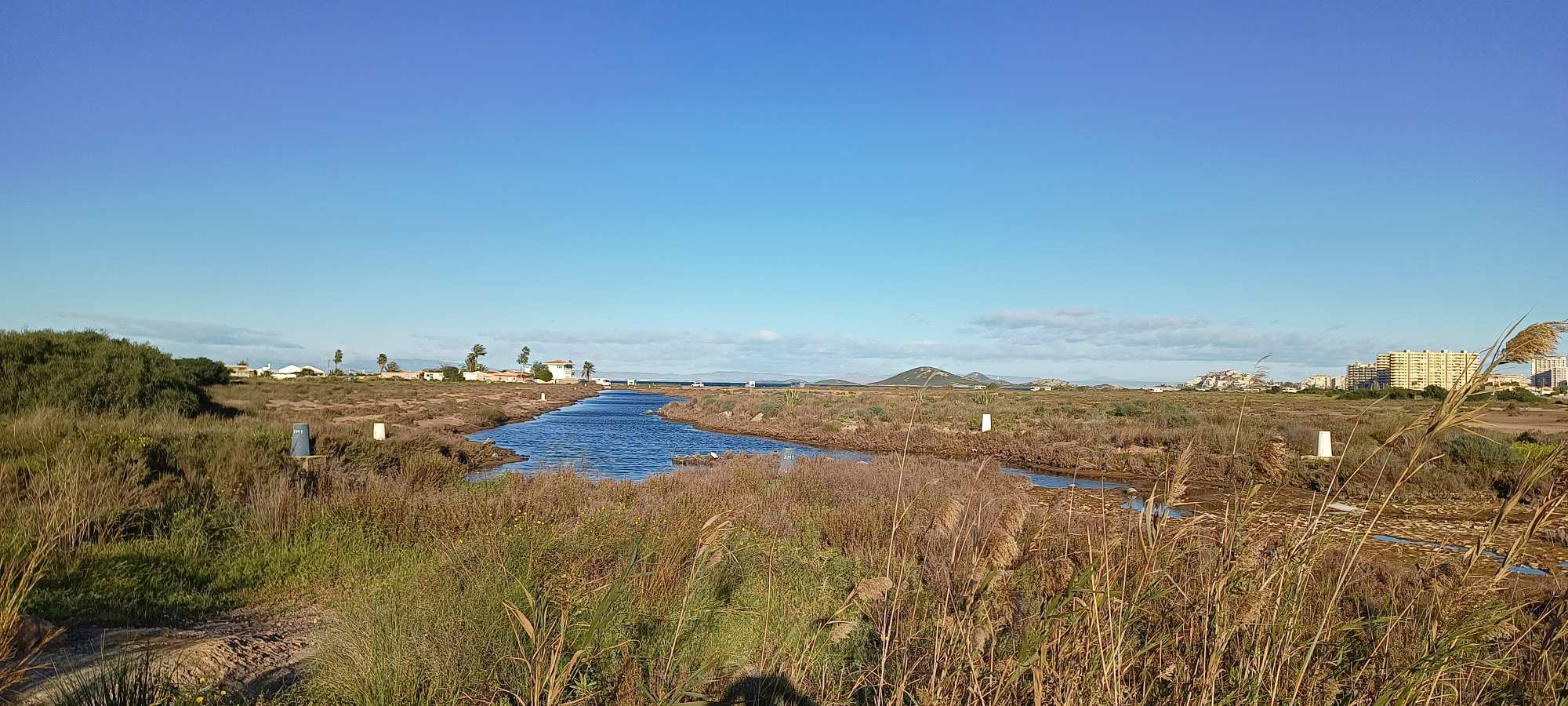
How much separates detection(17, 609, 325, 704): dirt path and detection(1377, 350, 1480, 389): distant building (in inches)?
226

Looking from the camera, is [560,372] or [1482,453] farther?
[560,372]

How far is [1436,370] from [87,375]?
75.1 ft

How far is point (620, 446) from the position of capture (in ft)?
94.6

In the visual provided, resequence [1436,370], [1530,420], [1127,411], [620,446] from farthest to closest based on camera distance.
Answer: [1530,420] → [1127,411] → [620,446] → [1436,370]

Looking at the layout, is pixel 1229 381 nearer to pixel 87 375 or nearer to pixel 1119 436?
pixel 87 375

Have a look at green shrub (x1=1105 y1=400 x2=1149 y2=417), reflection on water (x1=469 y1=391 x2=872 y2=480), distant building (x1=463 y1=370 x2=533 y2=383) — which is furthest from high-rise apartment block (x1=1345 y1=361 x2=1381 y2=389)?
distant building (x1=463 y1=370 x2=533 y2=383)

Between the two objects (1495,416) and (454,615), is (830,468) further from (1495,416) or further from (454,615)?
(1495,416)

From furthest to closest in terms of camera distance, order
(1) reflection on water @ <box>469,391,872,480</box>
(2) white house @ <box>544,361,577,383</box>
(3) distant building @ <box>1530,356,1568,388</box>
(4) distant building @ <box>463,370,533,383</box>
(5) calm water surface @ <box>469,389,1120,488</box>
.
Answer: (2) white house @ <box>544,361,577,383</box>, (4) distant building @ <box>463,370,533,383</box>, (1) reflection on water @ <box>469,391,872,480</box>, (5) calm water surface @ <box>469,389,1120,488</box>, (3) distant building @ <box>1530,356,1568,388</box>

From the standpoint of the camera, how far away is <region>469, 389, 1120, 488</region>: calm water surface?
→ 19.2 metres

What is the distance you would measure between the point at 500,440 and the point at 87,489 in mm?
24073

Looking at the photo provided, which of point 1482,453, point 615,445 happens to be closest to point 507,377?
point 615,445

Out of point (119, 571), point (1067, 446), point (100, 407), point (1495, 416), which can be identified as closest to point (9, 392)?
point (100, 407)

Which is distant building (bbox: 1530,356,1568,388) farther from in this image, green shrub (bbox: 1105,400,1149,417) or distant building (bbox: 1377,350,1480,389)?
green shrub (bbox: 1105,400,1149,417)

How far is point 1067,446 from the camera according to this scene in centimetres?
2262
